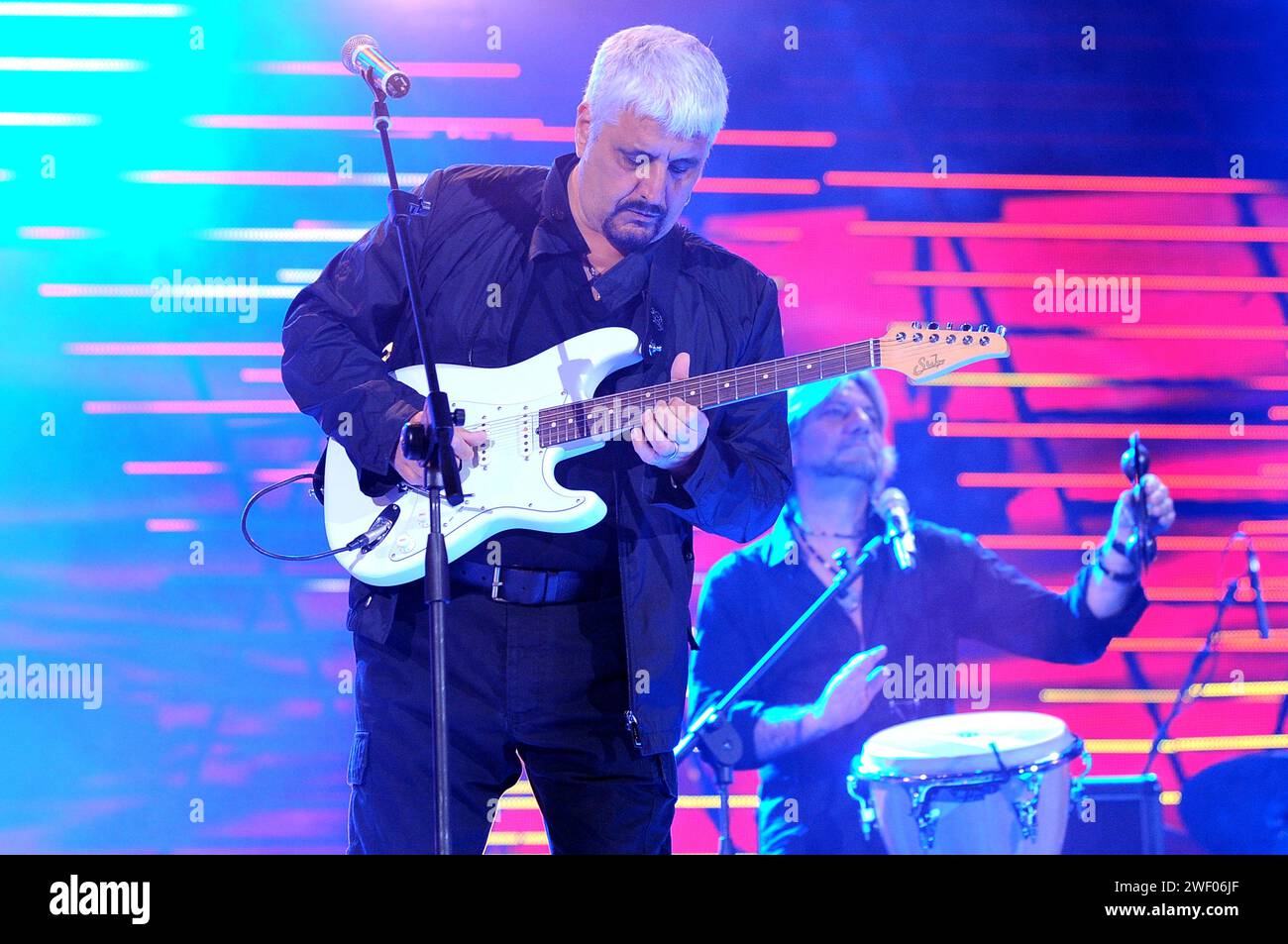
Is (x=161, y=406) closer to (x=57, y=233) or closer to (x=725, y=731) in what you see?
(x=57, y=233)

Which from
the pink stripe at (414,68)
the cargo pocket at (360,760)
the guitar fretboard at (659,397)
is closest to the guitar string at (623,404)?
the guitar fretboard at (659,397)

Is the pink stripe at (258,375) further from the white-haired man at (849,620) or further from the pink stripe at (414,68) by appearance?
the white-haired man at (849,620)

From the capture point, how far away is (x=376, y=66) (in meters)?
2.60

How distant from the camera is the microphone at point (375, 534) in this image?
283cm

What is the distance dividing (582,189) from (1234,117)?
94.0 inches

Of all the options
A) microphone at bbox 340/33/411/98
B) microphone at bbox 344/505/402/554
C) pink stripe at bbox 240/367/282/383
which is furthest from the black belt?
pink stripe at bbox 240/367/282/383

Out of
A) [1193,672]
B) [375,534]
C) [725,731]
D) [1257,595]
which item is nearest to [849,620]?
[725,731]

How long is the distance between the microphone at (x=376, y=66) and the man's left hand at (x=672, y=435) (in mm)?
807

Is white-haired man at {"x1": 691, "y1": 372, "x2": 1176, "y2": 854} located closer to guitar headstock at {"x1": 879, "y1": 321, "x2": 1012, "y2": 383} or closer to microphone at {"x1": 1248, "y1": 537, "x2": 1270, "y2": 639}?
microphone at {"x1": 1248, "y1": 537, "x2": 1270, "y2": 639}

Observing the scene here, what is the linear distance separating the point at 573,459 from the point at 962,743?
5.02ft

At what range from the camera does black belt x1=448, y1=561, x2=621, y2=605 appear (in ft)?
8.85

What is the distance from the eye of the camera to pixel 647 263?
9.68 ft

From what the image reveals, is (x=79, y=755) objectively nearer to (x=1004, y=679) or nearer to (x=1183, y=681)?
(x=1004, y=679)
